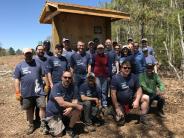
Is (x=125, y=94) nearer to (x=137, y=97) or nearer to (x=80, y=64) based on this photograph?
(x=137, y=97)

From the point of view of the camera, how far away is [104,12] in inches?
468

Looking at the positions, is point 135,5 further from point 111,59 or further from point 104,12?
point 111,59

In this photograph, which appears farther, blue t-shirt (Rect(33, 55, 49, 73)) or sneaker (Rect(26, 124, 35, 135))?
A: blue t-shirt (Rect(33, 55, 49, 73))

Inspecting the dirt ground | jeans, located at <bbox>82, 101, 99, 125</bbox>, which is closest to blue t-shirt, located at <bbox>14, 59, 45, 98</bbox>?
the dirt ground

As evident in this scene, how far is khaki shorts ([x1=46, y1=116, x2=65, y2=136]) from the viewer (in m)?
7.59

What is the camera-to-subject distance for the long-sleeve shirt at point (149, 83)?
8625 mm

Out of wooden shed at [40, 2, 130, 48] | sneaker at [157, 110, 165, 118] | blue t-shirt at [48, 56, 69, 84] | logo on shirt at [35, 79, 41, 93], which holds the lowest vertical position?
sneaker at [157, 110, 165, 118]

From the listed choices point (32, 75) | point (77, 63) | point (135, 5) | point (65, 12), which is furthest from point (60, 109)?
point (135, 5)

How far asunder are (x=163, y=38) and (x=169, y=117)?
16053 millimetres

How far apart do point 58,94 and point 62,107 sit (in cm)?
33

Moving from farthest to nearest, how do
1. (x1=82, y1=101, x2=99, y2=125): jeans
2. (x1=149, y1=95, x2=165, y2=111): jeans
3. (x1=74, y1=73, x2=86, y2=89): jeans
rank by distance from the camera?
(x1=149, y1=95, x2=165, y2=111): jeans
(x1=74, y1=73, x2=86, y2=89): jeans
(x1=82, y1=101, x2=99, y2=125): jeans

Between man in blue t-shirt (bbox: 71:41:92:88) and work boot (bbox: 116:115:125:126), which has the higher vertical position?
man in blue t-shirt (bbox: 71:41:92:88)

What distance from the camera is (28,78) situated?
773 cm

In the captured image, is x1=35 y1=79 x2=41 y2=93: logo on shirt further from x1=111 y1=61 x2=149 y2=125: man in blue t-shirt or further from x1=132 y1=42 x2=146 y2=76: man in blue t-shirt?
x1=132 y1=42 x2=146 y2=76: man in blue t-shirt
